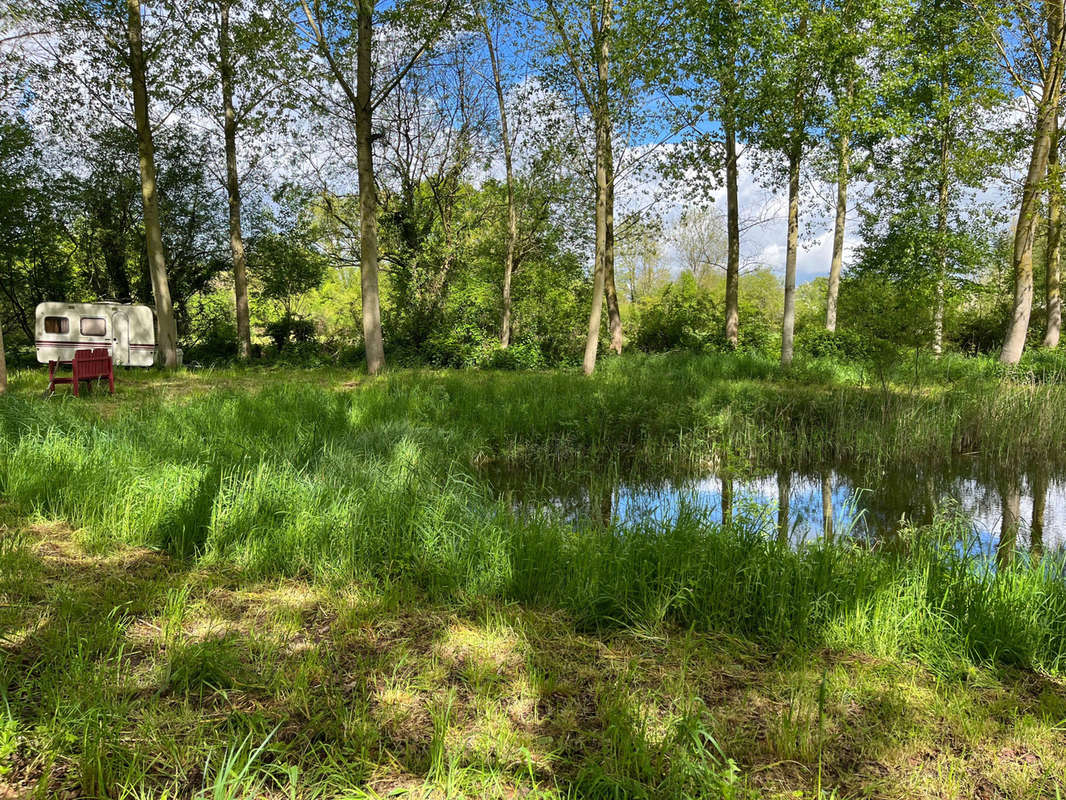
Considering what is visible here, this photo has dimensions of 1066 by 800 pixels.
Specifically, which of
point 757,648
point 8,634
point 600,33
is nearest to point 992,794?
point 757,648

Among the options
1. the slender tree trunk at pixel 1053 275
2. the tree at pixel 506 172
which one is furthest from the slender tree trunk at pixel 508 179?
the slender tree trunk at pixel 1053 275

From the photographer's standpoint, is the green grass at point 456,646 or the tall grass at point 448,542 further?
the tall grass at point 448,542

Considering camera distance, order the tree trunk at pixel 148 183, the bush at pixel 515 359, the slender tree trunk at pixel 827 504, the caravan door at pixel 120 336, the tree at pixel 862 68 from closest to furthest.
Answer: the slender tree trunk at pixel 827 504 < the tree at pixel 862 68 < the tree trunk at pixel 148 183 < the caravan door at pixel 120 336 < the bush at pixel 515 359

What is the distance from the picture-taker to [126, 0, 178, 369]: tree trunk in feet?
46.3

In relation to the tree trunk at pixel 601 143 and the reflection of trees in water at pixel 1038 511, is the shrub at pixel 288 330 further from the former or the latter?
the reflection of trees in water at pixel 1038 511

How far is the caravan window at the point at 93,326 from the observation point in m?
17.1

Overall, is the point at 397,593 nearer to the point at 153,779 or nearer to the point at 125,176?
the point at 153,779

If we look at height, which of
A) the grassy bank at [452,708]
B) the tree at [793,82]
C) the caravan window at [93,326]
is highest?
the tree at [793,82]

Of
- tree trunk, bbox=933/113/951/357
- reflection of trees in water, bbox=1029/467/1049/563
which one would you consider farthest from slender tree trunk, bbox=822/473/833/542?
tree trunk, bbox=933/113/951/357

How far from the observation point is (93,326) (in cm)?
1722

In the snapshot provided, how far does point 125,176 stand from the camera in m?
20.7

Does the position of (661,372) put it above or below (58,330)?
below

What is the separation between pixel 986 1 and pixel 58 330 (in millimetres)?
26015

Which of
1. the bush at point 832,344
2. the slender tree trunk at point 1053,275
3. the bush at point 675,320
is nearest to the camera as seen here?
the slender tree trunk at point 1053,275
